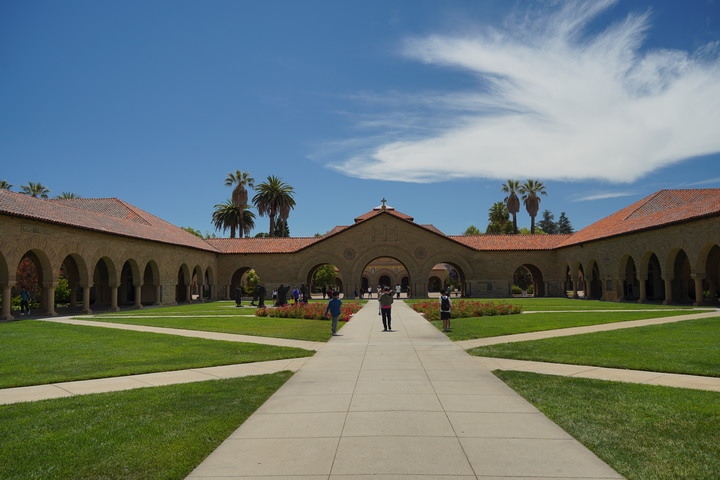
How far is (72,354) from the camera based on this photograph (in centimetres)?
1195

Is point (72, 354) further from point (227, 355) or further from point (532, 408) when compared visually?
point (532, 408)

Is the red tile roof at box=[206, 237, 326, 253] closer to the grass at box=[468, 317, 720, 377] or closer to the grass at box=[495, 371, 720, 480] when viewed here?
the grass at box=[468, 317, 720, 377]

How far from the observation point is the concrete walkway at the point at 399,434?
182 inches

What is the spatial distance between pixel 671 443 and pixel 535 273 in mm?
48646

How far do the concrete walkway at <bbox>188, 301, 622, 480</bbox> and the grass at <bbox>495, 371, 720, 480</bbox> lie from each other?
0.25 metres

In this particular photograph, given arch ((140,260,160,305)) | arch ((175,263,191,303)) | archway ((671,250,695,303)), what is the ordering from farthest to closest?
1. arch ((175,263,191,303))
2. arch ((140,260,160,305))
3. archway ((671,250,695,303))

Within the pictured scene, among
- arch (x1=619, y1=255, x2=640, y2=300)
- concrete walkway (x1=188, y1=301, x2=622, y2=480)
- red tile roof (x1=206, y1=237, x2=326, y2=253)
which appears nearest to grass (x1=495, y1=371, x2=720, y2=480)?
concrete walkway (x1=188, y1=301, x2=622, y2=480)

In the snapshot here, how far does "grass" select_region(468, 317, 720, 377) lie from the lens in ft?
32.3

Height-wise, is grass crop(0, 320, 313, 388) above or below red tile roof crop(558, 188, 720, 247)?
below

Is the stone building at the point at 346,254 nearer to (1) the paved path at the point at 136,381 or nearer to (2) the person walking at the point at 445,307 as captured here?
(2) the person walking at the point at 445,307

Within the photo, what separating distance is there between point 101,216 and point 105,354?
24.5m

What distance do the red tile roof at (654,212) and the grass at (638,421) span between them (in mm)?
24857

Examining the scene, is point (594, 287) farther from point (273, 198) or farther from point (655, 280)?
point (273, 198)

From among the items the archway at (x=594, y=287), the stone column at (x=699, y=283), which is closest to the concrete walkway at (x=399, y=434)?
the stone column at (x=699, y=283)
